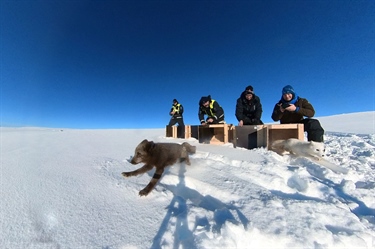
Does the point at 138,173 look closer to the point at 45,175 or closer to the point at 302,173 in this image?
the point at 45,175

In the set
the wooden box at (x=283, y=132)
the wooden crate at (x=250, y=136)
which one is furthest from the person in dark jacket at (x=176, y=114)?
the wooden box at (x=283, y=132)

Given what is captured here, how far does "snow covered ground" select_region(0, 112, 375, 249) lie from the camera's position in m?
1.19

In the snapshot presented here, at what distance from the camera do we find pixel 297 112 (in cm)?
421

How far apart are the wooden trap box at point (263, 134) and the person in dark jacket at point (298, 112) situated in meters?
0.30

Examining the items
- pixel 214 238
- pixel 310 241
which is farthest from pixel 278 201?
pixel 214 238

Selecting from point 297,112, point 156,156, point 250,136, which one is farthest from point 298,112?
point 156,156

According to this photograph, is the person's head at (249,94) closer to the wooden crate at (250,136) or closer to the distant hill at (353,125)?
the wooden crate at (250,136)

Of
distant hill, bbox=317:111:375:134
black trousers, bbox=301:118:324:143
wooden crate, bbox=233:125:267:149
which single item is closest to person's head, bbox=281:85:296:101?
black trousers, bbox=301:118:324:143

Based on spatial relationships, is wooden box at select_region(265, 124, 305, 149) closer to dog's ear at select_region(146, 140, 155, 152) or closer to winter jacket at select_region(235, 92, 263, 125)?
winter jacket at select_region(235, 92, 263, 125)

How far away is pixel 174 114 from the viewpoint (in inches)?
317

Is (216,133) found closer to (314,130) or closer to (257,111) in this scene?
(257,111)

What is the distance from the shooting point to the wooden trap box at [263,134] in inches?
163

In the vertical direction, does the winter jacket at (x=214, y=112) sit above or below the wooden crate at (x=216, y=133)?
above

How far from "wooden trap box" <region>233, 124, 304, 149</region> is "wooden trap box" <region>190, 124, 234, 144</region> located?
1.17ft
